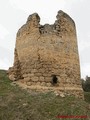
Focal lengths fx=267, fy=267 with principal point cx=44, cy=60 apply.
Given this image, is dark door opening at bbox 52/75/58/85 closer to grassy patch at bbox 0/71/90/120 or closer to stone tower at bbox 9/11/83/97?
stone tower at bbox 9/11/83/97

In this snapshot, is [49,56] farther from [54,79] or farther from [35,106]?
[35,106]

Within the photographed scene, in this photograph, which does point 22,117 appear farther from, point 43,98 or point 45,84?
point 45,84

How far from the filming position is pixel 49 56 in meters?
11.5

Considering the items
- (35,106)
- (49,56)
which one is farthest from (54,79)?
(35,106)

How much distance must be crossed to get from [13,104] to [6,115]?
0.87 meters

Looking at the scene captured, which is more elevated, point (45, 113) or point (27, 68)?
point (27, 68)

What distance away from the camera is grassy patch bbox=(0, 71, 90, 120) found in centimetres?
908

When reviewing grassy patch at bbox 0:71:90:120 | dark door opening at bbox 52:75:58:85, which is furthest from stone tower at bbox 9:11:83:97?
grassy patch at bbox 0:71:90:120

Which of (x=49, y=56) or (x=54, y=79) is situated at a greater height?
(x=49, y=56)

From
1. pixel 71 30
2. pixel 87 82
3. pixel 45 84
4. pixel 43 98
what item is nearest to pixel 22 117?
pixel 43 98

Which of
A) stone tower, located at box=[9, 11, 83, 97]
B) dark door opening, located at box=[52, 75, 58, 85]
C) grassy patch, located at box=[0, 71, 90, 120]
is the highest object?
stone tower, located at box=[9, 11, 83, 97]

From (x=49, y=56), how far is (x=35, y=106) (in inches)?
105

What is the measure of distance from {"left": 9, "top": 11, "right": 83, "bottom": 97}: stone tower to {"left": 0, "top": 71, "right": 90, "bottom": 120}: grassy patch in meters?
0.66

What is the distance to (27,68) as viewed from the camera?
11758 mm
